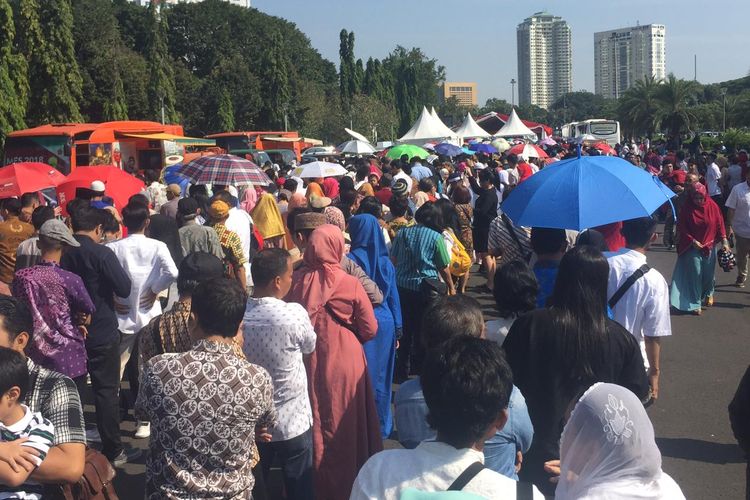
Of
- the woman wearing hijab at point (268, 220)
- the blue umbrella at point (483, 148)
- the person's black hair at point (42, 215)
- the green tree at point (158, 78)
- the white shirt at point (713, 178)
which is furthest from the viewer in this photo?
the green tree at point (158, 78)

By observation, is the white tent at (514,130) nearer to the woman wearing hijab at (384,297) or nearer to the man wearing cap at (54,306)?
the woman wearing hijab at (384,297)

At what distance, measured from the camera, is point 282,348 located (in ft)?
14.3

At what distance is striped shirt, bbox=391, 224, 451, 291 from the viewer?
7344 mm

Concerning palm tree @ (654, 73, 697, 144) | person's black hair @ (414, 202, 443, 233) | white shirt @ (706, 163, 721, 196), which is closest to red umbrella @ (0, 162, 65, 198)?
person's black hair @ (414, 202, 443, 233)

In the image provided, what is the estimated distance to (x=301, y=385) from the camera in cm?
450

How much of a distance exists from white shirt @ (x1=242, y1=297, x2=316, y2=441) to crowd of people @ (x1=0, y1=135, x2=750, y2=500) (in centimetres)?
1

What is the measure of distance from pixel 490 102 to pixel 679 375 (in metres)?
170

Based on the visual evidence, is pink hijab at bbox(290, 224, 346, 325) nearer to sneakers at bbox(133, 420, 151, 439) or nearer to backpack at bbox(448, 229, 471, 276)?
sneakers at bbox(133, 420, 151, 439)

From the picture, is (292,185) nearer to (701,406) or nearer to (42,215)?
(42,215)

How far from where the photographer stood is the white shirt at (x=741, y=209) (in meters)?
11.5

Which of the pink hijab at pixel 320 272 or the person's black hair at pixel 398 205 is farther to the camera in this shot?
the person's black hair at pixel 398 205

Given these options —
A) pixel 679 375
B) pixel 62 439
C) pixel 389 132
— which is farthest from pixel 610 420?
pixel 389 132

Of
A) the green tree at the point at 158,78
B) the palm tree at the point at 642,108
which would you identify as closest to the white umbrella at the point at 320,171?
the green tree at the point at 158,78

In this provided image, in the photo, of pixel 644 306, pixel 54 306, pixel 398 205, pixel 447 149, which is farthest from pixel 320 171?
pixel 447 149
